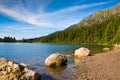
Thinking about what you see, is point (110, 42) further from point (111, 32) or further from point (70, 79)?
point (70, 79)

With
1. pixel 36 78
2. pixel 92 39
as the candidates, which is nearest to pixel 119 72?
pixel 36 78

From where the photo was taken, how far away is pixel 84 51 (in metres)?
46.4

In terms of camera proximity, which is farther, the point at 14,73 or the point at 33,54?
the point at 33,54

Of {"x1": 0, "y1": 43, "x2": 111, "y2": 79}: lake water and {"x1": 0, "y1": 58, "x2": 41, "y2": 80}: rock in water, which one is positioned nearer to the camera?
{"x1": 0, "y1": 58, "x2": 41, "y2": 80}: rock in water

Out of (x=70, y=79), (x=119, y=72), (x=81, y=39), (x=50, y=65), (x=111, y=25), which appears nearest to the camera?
(x=70, y=79)

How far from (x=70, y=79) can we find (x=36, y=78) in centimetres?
414

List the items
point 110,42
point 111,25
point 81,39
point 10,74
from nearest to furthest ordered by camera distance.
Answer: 1. point 10,74
2. point 110,42
3. point 111,25
4. point 81,39

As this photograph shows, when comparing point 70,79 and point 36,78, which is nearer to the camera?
point 36,78

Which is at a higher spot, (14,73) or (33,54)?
(14,73)

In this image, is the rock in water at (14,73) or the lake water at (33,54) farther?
the lake water at (33,54)

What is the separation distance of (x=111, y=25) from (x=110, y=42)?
14689 millimetres

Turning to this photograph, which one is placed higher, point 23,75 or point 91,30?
point 91,30

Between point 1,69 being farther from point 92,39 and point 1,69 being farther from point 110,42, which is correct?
point 92,39

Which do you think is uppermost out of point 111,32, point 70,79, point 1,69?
point 111,32
